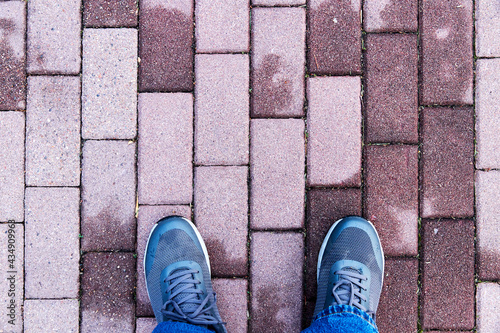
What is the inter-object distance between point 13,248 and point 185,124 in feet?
3.56

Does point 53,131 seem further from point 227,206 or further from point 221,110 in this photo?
point 227,206

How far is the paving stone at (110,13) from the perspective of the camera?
2.04 metres

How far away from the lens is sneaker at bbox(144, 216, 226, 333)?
6.46 ft

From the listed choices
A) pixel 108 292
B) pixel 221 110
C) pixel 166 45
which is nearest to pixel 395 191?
pixel 221 110

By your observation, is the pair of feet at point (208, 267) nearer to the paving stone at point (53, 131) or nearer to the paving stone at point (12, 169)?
the paving stone at point (53, 131)

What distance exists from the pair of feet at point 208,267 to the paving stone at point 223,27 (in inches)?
36.0

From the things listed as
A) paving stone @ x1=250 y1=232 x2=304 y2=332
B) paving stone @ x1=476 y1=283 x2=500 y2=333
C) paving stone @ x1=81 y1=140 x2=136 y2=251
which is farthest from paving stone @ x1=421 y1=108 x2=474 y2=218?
paving stone @ x1=81 y1=140 x2=136 y2=251

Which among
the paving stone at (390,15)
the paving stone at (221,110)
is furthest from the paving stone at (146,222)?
the paving stone at (390,15)

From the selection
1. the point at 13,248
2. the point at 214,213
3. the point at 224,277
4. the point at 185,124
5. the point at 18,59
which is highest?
the point at 18,59

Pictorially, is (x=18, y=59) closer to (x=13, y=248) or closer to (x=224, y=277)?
(x=13, y=248)

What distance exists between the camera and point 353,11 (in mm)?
2045

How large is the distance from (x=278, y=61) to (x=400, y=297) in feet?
4.48

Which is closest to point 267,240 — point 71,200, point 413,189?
point 413,189

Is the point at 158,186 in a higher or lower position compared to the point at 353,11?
lower
